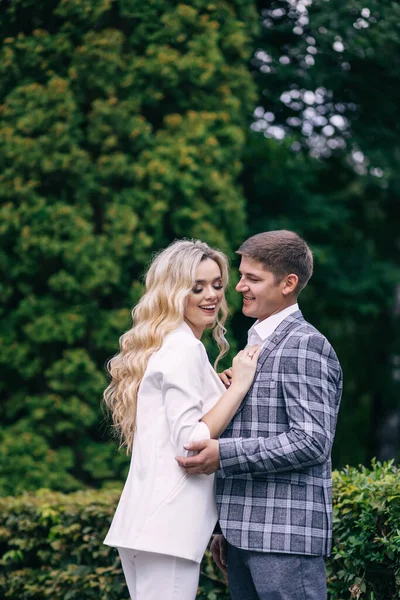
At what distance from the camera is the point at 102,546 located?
461 centimetres

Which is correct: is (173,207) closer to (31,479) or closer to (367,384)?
(31,479)

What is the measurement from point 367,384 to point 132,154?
791 centimetres

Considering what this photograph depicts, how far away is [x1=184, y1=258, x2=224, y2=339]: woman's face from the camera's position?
3248 millimetres

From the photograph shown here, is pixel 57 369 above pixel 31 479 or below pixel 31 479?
above

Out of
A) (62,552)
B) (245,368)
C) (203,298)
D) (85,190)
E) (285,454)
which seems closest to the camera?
(285,454)

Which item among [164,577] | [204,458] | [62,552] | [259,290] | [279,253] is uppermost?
[279,253]

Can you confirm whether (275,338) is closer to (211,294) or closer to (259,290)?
(259,290)

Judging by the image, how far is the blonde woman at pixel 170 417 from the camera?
2.91 metres

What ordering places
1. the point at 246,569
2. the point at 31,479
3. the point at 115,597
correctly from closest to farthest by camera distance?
the point at 246,569 < the point at 115,597 < the point at 31,479

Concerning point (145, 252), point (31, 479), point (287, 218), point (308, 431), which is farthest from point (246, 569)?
point (287, 218)

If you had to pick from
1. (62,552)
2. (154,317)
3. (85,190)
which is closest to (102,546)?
(62,552)

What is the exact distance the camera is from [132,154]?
7.78 meters

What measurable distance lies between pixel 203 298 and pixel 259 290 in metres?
0.25

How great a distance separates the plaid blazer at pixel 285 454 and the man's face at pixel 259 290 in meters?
0.19
